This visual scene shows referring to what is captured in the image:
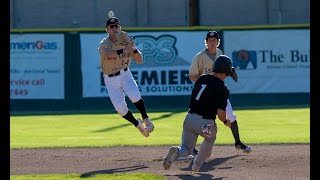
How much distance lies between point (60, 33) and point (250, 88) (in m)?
5.78

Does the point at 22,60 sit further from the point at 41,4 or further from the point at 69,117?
the point at 41,4

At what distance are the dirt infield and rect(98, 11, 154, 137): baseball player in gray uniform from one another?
1.78 feet

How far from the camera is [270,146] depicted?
13.9m

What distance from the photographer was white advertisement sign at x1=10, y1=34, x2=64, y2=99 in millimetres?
24484

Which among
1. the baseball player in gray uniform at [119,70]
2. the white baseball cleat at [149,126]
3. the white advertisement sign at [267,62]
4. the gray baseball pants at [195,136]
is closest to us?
the gray baseball pants at [195,136]

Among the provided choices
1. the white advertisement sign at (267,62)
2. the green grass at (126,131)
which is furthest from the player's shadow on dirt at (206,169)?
the white advertisement sign at (267,62)

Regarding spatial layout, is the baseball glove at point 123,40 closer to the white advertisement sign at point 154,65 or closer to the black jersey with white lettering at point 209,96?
the black jersey with white lettering at point 209,96

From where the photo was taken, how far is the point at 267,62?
988 inches

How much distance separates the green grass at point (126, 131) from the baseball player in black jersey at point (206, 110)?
0.47 meters

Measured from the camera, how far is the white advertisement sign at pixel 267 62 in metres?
25.0

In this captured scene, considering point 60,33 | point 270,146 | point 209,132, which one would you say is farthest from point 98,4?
point 209,132

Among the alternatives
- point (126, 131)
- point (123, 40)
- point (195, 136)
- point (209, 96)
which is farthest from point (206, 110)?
point (126, 131)

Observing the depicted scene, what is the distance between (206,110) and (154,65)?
583 inches

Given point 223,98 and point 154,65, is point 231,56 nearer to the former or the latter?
point 154,65
